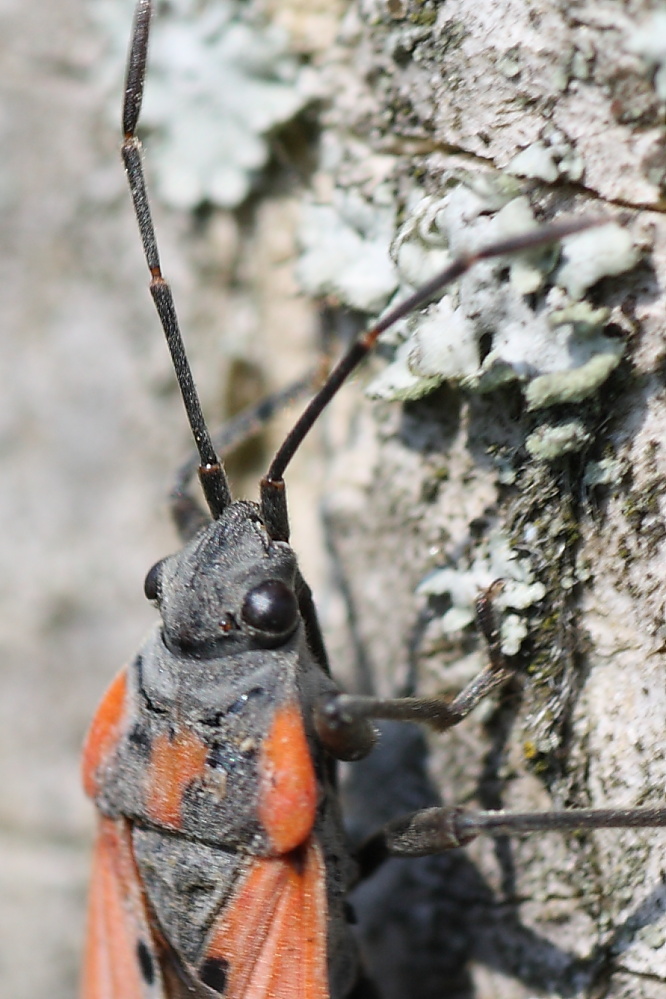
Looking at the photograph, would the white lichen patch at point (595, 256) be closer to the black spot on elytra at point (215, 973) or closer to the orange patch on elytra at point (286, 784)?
the orange patch on elytra at point (286, 784)

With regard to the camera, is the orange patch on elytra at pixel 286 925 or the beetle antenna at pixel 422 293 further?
the orange patch on elytra at pixel 286 925

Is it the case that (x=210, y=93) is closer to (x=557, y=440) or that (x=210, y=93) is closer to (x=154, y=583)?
(x=154, y=583)

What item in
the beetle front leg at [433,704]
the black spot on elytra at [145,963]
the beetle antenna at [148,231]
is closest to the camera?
the beetle front leg at [433,704]

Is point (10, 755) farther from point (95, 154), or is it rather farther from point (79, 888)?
point (95, 154)

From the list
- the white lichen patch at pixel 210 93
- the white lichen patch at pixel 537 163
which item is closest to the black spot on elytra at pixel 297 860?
the white lichen patch at pixel 537 163

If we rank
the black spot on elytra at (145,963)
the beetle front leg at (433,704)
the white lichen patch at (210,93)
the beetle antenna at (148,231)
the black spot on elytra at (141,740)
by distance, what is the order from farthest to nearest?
the white lichen patch at (210,93)
the black spot on elytra at (145,963)
the black spot on elytra at (141,740)
the beetle antenna at (148,231)
the beetle front leg at (433,704)

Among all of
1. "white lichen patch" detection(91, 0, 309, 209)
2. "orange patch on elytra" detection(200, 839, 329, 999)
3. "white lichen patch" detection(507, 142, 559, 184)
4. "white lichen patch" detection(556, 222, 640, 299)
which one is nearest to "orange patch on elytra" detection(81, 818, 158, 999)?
"orange patch on elytra" detection(200, 839, 329, 999)
